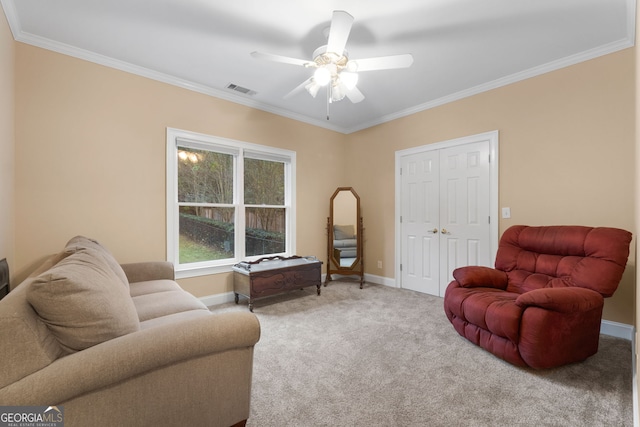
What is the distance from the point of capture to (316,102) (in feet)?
12.9

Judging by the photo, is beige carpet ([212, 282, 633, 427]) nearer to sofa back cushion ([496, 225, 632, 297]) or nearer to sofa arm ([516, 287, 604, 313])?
sofa arm ([516, 287, 604, 313])

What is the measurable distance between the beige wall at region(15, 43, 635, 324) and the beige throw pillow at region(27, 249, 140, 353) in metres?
1.92

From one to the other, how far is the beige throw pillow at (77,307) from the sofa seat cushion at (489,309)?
231 cm

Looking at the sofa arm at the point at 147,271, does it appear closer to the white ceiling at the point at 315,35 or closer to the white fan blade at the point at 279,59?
the white ceiling at the point at 315,35

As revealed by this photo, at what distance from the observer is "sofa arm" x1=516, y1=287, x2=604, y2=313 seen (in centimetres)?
190

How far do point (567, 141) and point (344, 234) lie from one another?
2.97 meters

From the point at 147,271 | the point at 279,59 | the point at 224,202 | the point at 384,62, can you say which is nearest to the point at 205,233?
the point at 224,202

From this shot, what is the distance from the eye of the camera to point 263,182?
13.7ft

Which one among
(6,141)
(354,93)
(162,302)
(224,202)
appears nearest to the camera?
(162,302)

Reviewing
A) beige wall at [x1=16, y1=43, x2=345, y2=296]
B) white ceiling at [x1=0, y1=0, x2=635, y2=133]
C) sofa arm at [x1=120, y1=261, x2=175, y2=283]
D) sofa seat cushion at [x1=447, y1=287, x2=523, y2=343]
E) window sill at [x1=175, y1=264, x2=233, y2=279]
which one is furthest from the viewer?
window sill at [x1=175, y1=264, x2=233, y2=279]

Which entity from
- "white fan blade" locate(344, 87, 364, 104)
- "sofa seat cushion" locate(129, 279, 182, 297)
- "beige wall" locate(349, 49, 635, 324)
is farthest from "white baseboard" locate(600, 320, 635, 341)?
"sofa seat cushion" locate(129, 279, 182, 297)

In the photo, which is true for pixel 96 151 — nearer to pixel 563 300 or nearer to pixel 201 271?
pixel 201 271

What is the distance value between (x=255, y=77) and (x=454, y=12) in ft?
6.76

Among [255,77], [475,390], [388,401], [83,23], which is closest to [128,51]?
[83,23]
